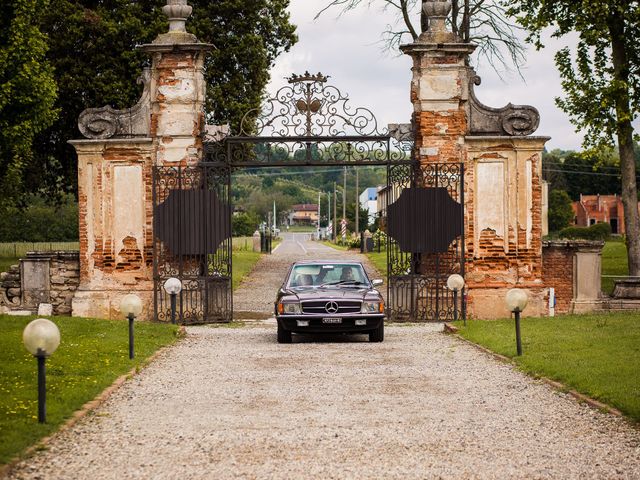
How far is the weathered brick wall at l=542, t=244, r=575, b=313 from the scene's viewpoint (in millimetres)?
21297

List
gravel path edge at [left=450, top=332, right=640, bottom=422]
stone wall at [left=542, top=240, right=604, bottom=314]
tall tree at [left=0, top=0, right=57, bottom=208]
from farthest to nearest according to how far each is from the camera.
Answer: tall tree at [left=0, top=0, right=57, bottom=208]
stone wall at [left=542, top=240, right=604, bottom=314]
gravel path edge at [left=450, top=332, right=640, bottom=422]

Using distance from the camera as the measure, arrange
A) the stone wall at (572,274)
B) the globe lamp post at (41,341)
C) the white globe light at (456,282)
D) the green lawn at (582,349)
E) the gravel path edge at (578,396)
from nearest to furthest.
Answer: the globe lamp post at (41,341)
the gravel path edge at (578,396)
the green lawn at (582,349)
the white globe light at (456,282)
the stone wall at (572,274)

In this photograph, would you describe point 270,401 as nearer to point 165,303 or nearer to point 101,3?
point 165,303

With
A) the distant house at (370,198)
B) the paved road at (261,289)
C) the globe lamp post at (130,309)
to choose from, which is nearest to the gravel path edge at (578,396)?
the globe lamp post at (130,309)

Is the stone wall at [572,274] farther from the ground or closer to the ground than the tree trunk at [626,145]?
closer to the ground

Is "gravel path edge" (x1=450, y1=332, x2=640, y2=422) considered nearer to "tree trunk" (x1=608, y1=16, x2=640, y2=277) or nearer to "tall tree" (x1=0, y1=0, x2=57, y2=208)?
"tree trunk" (x1=608, y1=16, x2=640, y2=277)

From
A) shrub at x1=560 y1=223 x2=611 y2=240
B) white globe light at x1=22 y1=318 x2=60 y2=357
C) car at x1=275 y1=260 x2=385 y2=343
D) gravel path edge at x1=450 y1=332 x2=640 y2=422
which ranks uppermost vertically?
shrub at x1=560 y1=223 x2=611 y2=240

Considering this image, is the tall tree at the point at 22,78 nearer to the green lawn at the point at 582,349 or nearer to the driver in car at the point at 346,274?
the driver in car at the point at 346,274

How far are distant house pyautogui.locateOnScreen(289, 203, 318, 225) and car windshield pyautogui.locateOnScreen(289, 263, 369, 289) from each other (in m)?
174

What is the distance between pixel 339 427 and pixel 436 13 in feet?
43.0

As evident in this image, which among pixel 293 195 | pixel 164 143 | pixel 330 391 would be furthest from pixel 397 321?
pixel 293 195

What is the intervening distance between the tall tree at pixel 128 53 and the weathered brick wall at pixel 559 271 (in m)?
14.2

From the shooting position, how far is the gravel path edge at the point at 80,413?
308 inches

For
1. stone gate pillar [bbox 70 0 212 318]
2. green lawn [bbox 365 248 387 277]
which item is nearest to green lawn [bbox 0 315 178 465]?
stone gate pillar [bbox 70 0 212 318]
